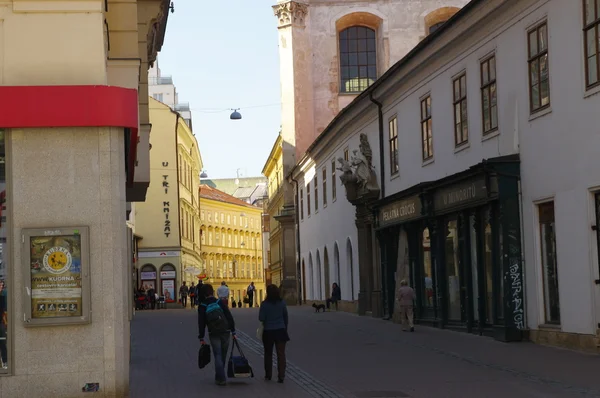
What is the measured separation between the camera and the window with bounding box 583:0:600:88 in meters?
20.5

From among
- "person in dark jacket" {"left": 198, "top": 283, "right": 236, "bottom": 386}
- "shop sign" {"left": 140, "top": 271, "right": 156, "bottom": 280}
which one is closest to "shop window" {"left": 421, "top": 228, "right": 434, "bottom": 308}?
"person in dark jacket" {"left": 198, "top": 283, "right": 236, "bottom": 386}

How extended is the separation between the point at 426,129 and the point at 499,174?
798cm

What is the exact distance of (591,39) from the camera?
2078cm

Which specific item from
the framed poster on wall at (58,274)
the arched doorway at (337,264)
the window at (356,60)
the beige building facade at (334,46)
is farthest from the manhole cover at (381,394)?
the window at (356,60)

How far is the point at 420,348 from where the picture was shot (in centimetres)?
2395

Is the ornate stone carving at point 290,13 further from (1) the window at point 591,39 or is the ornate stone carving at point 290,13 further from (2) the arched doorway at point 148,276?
(1) the window at point 591,39

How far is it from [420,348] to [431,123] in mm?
9322

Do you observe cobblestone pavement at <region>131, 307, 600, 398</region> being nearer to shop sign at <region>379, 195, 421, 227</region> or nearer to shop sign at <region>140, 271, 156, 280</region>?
shop sign at <region>379, 195, 421, 227</region>

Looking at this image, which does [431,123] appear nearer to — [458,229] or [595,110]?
[458,229]

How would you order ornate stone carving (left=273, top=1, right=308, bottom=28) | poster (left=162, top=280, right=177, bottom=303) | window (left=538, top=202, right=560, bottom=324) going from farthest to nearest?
poster (left=162, top=280, right=177, bottom=303), ornate stone carving (left=273, top=1, right=308, bottom=28), window (left=538, top=202, right=560, bottom=324)

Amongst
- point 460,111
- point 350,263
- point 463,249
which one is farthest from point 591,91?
point 350,263

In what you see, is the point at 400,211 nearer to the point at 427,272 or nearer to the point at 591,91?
the point at 427,272

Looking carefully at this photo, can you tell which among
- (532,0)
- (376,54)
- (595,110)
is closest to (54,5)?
(595,110)

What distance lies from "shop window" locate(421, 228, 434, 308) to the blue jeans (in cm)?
1442
